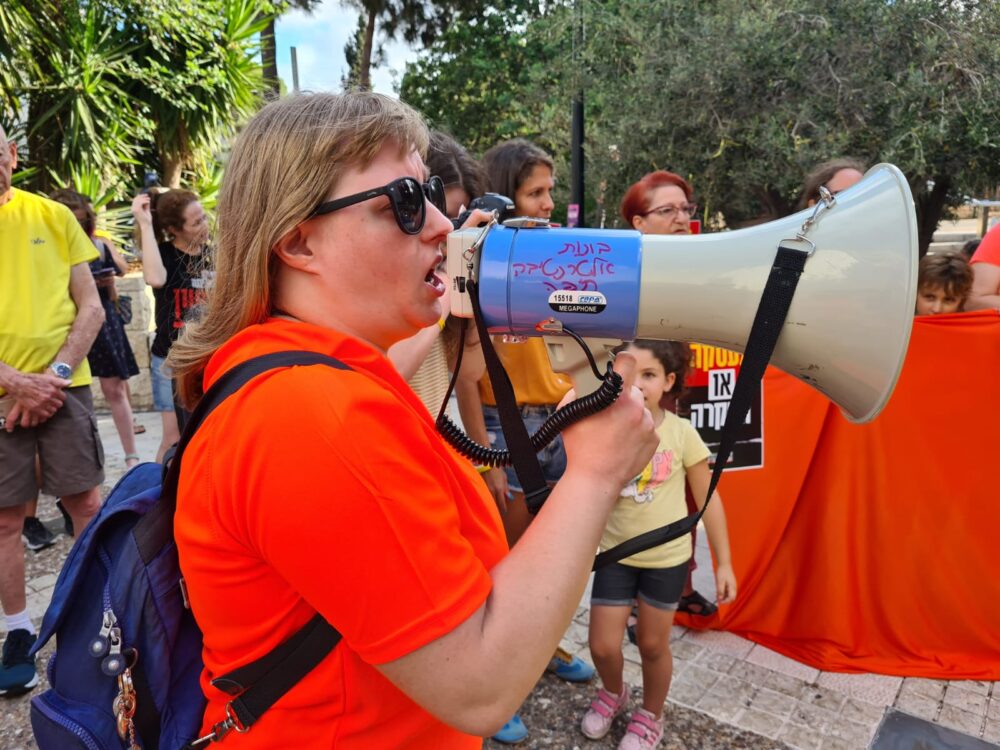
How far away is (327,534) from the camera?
0.83m

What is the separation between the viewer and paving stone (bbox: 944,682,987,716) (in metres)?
2.77

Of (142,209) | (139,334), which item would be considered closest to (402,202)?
(142,209)

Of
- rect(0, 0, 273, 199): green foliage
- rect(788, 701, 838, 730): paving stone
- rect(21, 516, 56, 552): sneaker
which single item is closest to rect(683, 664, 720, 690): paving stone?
rect(788, 701, 838, 730): paving stone

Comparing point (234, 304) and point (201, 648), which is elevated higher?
point (234, 304)

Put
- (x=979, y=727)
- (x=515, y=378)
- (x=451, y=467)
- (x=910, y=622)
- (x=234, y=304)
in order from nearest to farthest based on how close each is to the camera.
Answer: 1. (x=451, y=467)
2. (x=234, y=304)
3. (x=979, y=727)
4. (x=515, y=378)
5. (x=910, y=622)

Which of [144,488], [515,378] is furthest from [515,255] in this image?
[515,378]

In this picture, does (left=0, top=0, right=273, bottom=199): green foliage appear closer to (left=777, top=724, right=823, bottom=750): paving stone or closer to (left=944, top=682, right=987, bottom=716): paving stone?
(left=777, top=724, right=823, bottom=750): paving stone

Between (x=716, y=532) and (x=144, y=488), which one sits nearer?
(x=144, y=488)

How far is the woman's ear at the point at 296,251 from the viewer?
1.08 m

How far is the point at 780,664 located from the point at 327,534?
9.37ft

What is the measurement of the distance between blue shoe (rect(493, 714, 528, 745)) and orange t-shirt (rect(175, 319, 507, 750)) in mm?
1714

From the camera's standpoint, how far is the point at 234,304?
117cm

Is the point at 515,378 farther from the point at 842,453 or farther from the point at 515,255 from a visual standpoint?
the point at 515,255

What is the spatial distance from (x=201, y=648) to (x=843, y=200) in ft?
4.23
